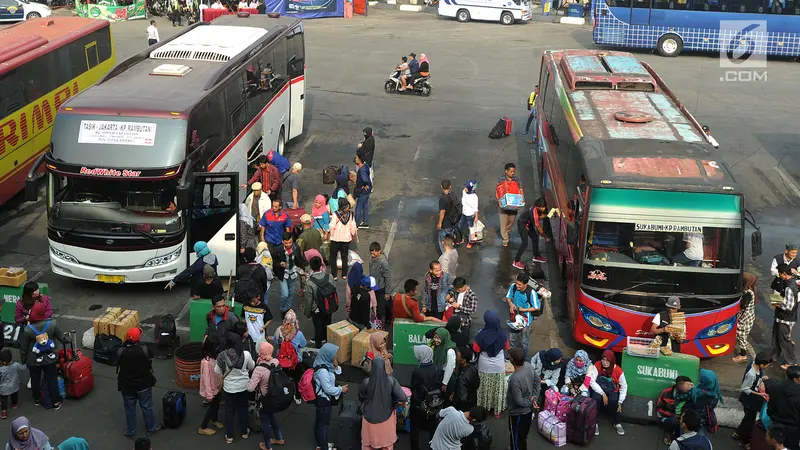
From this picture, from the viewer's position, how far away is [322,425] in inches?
425

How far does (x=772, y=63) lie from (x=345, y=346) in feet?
93.9

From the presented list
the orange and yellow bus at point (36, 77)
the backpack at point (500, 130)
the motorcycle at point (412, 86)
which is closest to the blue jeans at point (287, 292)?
the orange and yellow bus at point (36, 77)

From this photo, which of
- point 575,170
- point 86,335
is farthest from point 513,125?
point 86,335

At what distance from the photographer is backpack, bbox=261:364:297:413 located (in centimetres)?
1053

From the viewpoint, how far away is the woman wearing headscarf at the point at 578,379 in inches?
449

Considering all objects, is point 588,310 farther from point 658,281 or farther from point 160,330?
point 160,330

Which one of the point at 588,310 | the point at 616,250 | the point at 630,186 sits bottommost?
the point at 588,310

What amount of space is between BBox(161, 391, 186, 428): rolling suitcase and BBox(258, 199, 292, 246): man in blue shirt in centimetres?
431

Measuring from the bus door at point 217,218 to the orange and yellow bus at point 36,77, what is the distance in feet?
18.5

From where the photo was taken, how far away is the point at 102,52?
23.2 meters

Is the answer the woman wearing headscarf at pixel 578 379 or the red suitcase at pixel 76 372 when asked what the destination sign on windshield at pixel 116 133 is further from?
the woman wearing headscarf at pixel 578 379

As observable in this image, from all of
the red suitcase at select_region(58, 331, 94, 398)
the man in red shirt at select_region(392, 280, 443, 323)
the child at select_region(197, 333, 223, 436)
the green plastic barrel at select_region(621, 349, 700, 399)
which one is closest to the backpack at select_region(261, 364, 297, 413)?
the child at select_region(197, 333, 223, 436)

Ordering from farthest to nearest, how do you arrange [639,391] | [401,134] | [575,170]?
Result: [401,134]
[575,170]
[639,391]

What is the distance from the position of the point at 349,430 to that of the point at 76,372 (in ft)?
13.3
